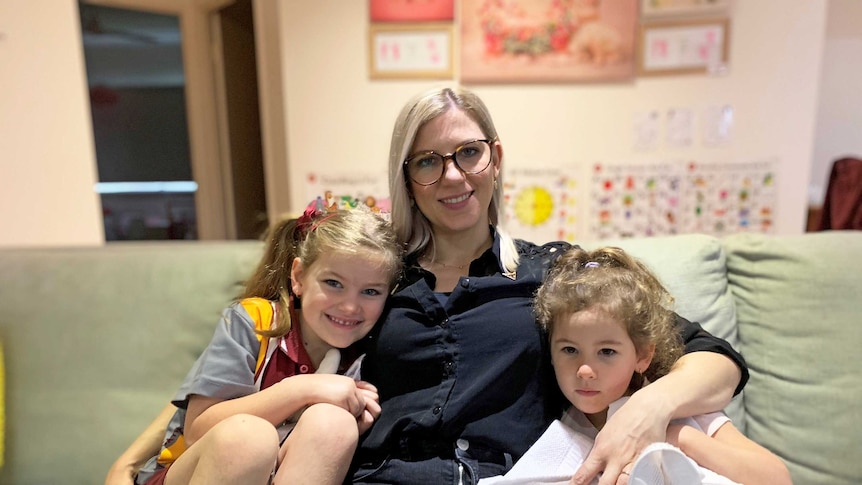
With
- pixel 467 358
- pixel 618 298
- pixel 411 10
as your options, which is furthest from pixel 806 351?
pixel 411 10

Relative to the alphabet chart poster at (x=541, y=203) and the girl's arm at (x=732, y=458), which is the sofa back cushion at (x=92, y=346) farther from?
the alphabet chart poster at (x=541, y=203)

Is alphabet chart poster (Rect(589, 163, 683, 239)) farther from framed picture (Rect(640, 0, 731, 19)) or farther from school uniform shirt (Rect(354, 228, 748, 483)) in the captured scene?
school uniform shirt (Rect(354, 228, 748, 483))

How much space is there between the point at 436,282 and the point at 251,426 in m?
0.56

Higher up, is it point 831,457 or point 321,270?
point 321,270

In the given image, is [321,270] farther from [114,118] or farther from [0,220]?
[114,118]

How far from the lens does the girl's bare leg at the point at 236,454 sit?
2.90 ft

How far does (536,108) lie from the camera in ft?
7.79

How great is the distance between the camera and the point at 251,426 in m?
0.92

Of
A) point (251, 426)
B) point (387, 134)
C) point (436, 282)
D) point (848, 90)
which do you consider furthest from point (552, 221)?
point (848, 90)

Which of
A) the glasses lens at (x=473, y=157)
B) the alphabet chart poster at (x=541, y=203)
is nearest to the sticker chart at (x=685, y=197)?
the alphabet chart poster at (x=541, y=203)

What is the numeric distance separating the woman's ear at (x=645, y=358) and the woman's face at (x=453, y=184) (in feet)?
1.66

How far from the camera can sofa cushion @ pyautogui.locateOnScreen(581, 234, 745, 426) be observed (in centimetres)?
138

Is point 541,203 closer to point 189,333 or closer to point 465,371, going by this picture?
point 465,371

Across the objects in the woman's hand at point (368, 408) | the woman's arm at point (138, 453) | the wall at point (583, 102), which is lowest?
the woman's arm at point (138, 453)
